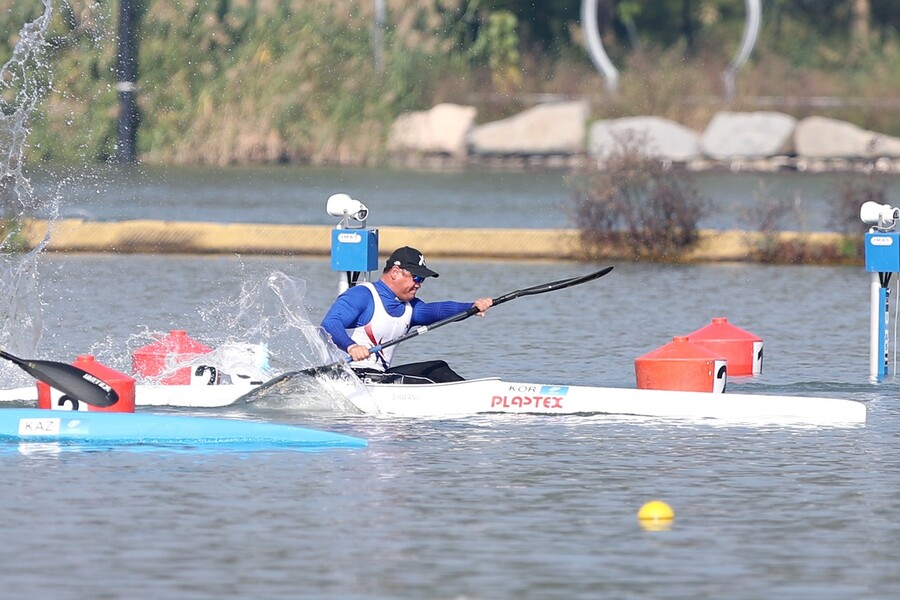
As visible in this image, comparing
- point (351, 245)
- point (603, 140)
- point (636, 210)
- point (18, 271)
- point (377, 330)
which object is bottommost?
point (377, 330)

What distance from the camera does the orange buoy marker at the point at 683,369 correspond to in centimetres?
1530

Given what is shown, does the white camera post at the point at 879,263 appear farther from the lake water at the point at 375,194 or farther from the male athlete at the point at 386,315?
the lake water at the point at 375,194

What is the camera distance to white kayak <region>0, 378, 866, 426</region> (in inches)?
577

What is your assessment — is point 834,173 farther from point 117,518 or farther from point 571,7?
point 117,518

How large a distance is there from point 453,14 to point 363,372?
41.5 meters

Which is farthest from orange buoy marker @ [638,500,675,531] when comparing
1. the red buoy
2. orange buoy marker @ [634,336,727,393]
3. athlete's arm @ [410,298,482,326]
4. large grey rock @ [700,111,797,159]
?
large grey rock @ [700,111,797,159]

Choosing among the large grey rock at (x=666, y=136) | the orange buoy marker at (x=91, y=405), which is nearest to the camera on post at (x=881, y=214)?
the orange buoy marker at (x=91, y=405)

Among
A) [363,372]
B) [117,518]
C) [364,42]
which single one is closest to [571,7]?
[364,42]

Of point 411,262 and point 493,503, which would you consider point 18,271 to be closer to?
point 411,262

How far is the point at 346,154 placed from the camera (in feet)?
167

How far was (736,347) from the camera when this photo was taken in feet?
55.3

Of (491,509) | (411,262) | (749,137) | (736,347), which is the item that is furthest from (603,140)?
(491,509)

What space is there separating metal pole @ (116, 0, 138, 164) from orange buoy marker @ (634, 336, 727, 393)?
34.1 meters

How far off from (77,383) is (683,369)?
3.90 metres
